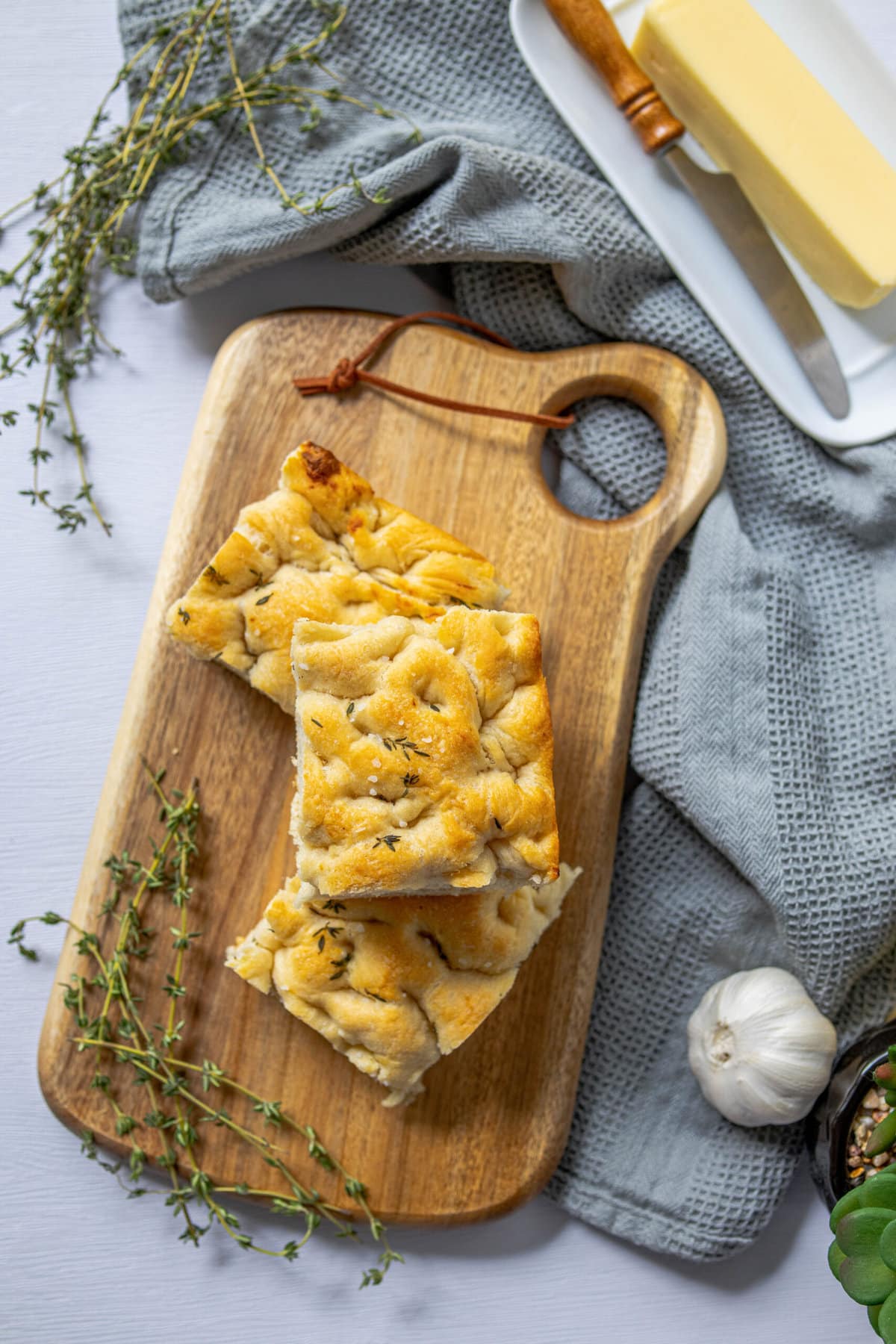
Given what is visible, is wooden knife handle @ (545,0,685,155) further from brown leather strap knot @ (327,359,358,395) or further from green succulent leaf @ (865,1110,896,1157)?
green succulent leaf @ (865,1110,896,1157)

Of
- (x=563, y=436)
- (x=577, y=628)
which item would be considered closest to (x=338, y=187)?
(x=563, y=436)

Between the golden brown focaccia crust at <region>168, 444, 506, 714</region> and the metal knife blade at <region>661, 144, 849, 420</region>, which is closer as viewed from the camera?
the golden brown focaccia crust at <region>168, 444, 506, 714</region>

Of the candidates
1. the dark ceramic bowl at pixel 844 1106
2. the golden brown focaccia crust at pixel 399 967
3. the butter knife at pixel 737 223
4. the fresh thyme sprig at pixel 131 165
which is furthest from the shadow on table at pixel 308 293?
the dark ceramic bowl at pixel 844 1106

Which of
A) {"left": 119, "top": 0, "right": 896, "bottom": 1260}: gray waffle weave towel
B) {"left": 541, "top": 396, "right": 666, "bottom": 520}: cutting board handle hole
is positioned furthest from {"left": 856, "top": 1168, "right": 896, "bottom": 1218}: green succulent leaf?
{"left": 541, "top": 396, "right": 666, "bottom": 520}: cutting board handle hole

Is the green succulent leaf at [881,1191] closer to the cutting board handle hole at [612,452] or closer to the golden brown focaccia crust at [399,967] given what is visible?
the golden brown focaccia crust at [399,967]

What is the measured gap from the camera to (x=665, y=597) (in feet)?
9.33

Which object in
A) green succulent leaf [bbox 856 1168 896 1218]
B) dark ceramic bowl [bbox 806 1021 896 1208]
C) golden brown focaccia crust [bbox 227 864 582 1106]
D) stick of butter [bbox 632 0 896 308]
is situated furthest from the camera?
stick of butter [bbox 632 0 896 308]

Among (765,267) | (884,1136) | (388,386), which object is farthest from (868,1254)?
(765,267)

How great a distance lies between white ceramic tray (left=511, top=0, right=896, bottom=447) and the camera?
110 inches

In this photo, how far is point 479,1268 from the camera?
112 inches

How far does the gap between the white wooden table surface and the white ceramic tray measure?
0.72ft

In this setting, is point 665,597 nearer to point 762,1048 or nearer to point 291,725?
point 291,725

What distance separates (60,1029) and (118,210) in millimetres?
2053

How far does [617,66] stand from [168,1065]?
272 cm
